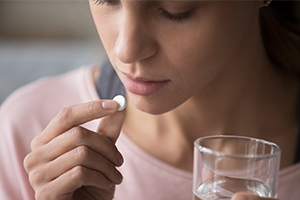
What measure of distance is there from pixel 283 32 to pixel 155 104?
0.51 metres

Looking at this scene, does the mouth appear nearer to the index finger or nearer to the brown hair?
the index finger

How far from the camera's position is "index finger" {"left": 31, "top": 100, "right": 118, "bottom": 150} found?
Answer: 0.67m

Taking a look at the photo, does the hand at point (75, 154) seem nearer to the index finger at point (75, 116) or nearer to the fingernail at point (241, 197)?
the index finger at point (75, 116)

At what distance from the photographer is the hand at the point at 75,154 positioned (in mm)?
673

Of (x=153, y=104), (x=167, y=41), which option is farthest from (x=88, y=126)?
(x=167, y=41)

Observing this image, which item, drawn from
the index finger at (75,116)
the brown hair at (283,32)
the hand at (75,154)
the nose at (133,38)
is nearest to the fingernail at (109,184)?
the hand at (75,154)

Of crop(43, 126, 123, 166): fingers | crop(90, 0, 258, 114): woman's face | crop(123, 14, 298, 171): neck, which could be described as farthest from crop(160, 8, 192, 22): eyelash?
crop(123, 14, 298, 171): neck

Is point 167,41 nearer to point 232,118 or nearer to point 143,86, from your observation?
point 143,86

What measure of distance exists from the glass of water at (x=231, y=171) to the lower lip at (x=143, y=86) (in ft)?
0.51

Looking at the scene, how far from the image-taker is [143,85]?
72 cm

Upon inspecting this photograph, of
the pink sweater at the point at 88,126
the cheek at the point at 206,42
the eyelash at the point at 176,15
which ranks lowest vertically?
the pink sweater at the point at 88,126

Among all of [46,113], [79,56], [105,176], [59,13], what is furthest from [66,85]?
[59,13]

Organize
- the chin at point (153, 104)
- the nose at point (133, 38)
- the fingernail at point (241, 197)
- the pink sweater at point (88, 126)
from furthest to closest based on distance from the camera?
the pink sweater at point (88, 126) < the chin at point (153, 104) < the nose at point (133, 38) < the fingernail at point (241, 197)

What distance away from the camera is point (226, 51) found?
0.73m
